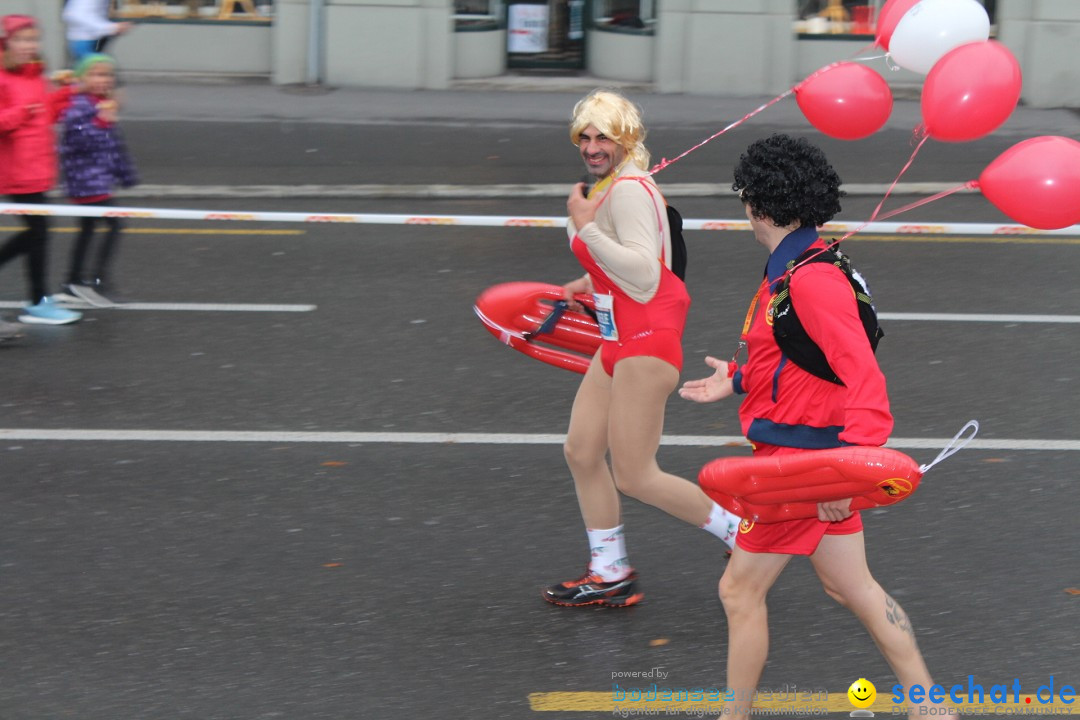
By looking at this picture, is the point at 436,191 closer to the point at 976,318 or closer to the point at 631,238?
the point at 976,318

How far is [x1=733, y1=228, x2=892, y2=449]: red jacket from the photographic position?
3.65 metres

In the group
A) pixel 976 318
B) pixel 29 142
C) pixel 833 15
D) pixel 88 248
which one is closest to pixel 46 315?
pixel 88 248

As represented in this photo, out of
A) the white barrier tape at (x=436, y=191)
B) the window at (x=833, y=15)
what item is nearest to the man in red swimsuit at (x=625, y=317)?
the white barrier tape at (x=436, y=191)

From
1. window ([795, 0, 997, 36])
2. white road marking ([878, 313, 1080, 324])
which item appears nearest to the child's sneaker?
white road marking ([878, 313, 1080, 324])

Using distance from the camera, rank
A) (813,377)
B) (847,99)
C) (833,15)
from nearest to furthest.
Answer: (813,377)
(847,99)
(833,15)

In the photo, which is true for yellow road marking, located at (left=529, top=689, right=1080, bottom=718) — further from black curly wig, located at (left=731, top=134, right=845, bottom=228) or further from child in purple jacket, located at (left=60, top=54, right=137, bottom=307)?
child in purple jacket, located at (left=60, top=54, right=137, bottom=307)

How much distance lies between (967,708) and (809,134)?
11.2m

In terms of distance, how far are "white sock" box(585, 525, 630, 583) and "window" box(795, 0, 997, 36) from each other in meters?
13.0

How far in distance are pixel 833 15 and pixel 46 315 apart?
1142 cm

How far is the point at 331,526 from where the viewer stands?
5.79 meters

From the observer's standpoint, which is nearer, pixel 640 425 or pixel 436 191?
pixel 640 425

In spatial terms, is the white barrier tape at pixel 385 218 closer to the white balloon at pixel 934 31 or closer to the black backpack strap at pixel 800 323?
the white balloon at pixel 934 31

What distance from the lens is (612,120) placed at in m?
4.72

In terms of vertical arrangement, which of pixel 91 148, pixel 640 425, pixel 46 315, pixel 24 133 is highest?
pixel 24 133
